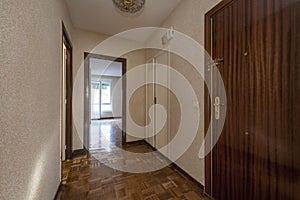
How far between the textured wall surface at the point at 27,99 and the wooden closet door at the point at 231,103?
1.61 meters

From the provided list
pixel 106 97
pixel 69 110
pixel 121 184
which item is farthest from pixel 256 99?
pixel 106 97

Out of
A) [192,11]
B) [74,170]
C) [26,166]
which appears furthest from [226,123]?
[74,170]

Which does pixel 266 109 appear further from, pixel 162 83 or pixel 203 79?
pixel 162 83

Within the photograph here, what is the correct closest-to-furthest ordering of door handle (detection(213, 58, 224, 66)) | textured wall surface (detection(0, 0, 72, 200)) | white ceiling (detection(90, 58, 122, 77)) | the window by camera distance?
1. textured wall surface (detection(0, 0, 72, 200))
2. door handle (detection(213, 58, 224, 66))
3. white ceiling (detection(90, 58, 122, 77))
4. the window

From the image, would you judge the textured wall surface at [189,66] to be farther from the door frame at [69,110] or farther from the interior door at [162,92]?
the door frame at [69,110]

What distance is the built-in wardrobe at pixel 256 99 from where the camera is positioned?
37.9 inches

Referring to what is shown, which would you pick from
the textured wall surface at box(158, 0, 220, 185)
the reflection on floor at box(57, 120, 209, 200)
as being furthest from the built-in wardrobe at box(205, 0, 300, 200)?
the reflection on floor at box(57, 120, 209, 200)

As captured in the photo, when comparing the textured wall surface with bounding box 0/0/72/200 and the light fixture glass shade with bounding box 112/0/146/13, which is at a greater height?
the light fixture glass shade with bounding box 112/0/146/13

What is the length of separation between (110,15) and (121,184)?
2577 millimetres

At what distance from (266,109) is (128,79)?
8.96 ft

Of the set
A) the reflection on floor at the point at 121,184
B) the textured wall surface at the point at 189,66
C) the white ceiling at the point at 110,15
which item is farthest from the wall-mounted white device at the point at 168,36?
the reflection on floor at the point at 121,184

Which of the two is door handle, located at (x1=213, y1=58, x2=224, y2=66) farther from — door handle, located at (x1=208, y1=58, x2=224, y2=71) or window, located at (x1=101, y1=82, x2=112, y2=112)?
window, located at (x1=101, y1=82, x2=112, y2=112)

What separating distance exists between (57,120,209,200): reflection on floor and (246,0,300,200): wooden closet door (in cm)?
82

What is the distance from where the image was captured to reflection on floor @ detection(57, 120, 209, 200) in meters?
1.64
